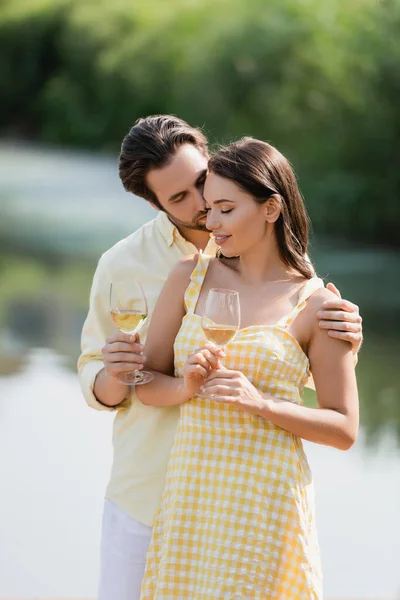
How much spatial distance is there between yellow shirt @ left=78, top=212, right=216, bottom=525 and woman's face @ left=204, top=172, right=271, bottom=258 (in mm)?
214

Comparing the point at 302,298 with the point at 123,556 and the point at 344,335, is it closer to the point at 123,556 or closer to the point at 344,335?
the point at 344,335

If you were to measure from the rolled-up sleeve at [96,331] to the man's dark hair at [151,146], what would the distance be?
18cm

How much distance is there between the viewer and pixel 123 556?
1935 mm

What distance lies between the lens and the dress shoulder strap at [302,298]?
5.95ft

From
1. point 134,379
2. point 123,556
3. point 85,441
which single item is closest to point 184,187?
point 134,379

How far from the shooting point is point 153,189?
6.69ft

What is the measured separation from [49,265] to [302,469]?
8.57 metres

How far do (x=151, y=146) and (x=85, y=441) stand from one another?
5.71 metres

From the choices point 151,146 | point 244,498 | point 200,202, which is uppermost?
point 151,146

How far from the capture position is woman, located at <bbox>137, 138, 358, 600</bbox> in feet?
5.69

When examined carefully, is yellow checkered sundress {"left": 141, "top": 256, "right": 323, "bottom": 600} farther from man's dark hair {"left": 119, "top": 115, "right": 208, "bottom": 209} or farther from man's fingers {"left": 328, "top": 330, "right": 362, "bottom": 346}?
man's dark hair {"left": 119, "top": 115, "right": 208, "bottom": 209}

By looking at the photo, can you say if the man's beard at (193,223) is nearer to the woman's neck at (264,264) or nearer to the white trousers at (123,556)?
the woman's neck at (264,264)

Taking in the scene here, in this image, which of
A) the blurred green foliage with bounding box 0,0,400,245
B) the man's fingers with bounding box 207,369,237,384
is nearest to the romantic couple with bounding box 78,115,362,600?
the man's fingers with bounding box 207,369,237,384

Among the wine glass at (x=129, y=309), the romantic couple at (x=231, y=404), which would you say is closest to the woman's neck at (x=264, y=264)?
the romantic couple at (x=231, y=404)
